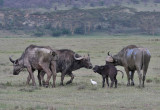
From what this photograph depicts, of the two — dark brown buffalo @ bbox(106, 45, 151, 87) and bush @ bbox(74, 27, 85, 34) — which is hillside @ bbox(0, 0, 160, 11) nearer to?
bush @ bbox(74, 27, 85, 34)

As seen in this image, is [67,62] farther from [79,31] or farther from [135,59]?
[79,31]

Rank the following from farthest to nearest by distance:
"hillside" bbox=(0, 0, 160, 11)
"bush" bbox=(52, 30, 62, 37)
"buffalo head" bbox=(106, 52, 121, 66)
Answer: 1. "hillside" bbox=(0, 0, 160, 11)
2. "bush" bbox=(52, 30, 62, 37)
3. "buffalo head" bbox=(106, 52, 121, 66)

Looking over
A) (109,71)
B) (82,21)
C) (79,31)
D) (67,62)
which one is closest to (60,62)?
(67,62)

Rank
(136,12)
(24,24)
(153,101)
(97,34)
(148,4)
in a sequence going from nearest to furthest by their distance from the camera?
(153,101) → (97,34) → (24,24) → (136,12) → (148,4)

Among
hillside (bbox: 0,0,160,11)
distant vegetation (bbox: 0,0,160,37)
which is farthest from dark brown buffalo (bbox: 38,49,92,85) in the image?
hillside (bbox: 0,0,160,11)

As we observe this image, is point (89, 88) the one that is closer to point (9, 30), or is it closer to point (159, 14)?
point (9, 30)

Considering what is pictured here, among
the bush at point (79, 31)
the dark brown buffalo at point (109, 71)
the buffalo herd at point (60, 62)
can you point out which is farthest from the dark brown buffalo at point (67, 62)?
the bush at point (79, 31)

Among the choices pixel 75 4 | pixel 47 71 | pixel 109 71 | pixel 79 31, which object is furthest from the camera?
pixel 75 4

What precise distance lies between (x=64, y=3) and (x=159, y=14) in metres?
30.0

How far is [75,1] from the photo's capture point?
353 ft

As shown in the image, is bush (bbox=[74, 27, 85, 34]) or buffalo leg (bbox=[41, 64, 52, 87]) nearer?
buffalo leg (bbox=[41, 64, 52, 87])

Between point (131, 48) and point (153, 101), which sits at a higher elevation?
point (131, 48)

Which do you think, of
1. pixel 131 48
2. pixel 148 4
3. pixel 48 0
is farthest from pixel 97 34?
pixel 131 48

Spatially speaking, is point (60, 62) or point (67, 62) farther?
point (67, 62)
